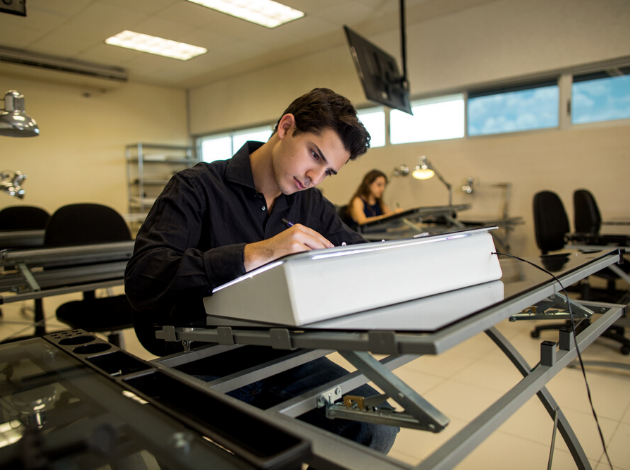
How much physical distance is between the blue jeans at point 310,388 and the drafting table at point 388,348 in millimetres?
165

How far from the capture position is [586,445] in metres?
1.63

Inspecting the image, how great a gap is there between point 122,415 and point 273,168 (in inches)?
31.3

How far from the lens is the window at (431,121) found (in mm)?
4859

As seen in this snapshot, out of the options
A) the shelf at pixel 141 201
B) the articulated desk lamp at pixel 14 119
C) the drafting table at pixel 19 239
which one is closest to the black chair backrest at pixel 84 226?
the articulated desk lamp at pixel 14 119

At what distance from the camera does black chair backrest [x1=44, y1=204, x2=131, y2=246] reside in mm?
2289

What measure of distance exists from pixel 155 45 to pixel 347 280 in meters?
5.78

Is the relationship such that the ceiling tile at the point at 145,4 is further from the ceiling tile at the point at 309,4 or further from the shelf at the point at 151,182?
the shelf at the point at 151,182

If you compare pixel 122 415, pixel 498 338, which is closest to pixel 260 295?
pixel 122 415

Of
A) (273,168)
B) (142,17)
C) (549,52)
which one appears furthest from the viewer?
(142,17)

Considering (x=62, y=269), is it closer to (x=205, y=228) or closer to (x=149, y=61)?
(x=205, y=228)

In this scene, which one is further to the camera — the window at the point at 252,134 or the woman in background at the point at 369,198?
the window at the point at 252,134

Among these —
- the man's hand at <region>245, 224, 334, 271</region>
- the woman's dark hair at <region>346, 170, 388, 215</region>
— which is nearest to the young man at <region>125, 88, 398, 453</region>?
the man's hand at <region>245, 224, 334, 271</region>

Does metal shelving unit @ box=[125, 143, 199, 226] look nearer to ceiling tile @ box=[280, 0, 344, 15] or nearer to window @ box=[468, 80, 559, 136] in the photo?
ceiling tile @ box=[280, 0, 344, 15]

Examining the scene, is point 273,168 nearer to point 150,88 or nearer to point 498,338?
point 498,338
